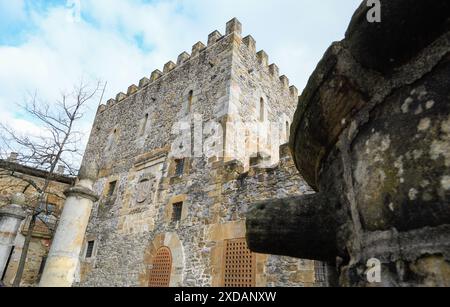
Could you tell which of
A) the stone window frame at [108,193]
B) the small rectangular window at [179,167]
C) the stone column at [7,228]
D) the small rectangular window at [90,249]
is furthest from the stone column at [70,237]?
the small rectangular window at [90,249]

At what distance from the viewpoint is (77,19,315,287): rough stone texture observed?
7137mm

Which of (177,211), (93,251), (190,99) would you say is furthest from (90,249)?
(190,99)

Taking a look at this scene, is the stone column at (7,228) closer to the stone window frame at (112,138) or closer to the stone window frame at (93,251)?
the stone window frame at (93,251)

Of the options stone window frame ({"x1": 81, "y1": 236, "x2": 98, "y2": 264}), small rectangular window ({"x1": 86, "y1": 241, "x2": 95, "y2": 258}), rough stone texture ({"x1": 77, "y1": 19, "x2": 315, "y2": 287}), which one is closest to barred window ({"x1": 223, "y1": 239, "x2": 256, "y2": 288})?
rough stone texture ({"x1": 77, "y1": 19, "x2": 315, "y2": 287})

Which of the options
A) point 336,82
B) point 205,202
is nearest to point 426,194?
point 336,82

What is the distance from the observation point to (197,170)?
8.95 m

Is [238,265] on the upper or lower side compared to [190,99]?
lower

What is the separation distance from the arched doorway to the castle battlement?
792 centimetres

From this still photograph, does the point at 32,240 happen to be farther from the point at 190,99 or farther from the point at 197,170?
the point at 197,170

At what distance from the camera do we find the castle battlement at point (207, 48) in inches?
446

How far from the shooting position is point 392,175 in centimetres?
85

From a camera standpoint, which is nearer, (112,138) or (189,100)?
(189,100)

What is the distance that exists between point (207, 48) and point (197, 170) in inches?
222
